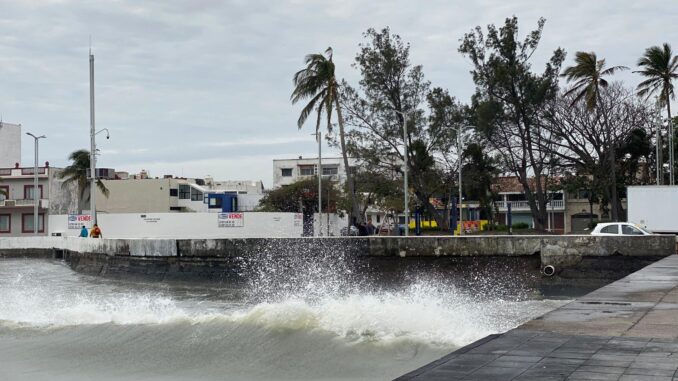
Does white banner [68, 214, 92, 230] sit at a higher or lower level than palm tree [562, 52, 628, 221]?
lower

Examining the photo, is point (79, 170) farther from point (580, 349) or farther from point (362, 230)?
point (580, 349)

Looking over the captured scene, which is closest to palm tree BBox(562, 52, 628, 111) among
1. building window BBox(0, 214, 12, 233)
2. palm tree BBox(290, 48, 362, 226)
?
palm tree BBox(290, 48, 362, 226)

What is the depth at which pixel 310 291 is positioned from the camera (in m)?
26.7

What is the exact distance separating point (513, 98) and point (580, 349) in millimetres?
43530

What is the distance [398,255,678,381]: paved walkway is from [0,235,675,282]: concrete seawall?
15.0m

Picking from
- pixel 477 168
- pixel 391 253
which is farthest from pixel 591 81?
pixel 391 253

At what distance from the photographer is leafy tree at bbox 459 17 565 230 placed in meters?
48.8

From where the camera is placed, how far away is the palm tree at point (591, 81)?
161 feet

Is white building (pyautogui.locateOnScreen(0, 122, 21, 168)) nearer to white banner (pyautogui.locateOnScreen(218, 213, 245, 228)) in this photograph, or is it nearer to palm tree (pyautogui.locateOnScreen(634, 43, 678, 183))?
white banner (pyautogui.locateOnScreen(218, 213, 245, 228))

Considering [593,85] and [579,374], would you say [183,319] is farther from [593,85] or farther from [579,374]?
[593,85]

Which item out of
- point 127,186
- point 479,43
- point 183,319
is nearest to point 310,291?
point 183,319

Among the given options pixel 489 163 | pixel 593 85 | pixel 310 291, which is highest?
pixel 593 85

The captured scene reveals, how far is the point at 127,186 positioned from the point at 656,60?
185 ft

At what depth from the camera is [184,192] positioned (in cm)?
8819
